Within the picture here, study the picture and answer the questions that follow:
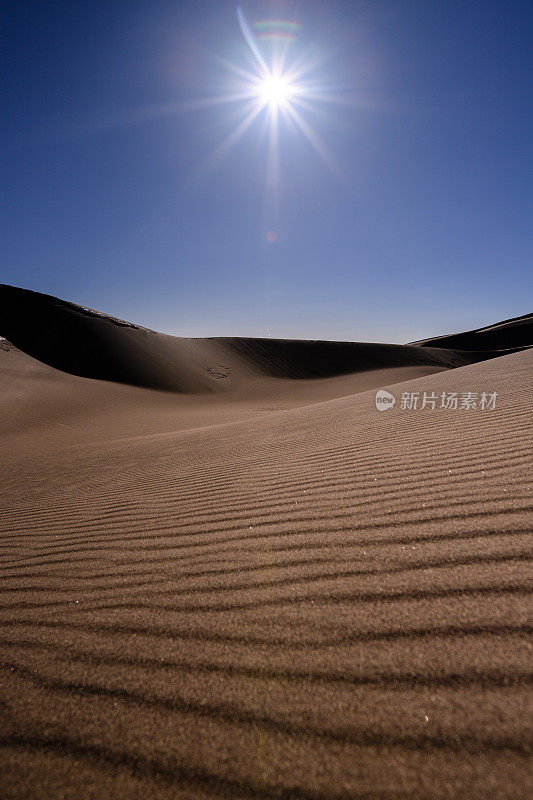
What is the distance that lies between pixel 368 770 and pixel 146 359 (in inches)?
1215

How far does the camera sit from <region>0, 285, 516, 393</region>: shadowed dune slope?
1090 inches

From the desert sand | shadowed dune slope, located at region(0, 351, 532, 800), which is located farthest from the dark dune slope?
shadowed dune slope, located at region(0, 351, 532, 800)

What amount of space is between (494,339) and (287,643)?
73.4 metres

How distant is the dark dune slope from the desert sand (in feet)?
221

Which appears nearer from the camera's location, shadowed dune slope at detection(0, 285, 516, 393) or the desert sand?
the desert sand

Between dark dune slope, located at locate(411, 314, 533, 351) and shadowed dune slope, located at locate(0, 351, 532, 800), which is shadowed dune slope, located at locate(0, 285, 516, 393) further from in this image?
shadowed dune slope, located at locate(0, 351, 532, 800)

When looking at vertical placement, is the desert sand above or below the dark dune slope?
below

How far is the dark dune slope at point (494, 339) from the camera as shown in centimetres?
6219

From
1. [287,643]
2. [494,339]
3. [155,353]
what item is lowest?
[287,643]

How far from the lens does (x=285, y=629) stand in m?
1.75

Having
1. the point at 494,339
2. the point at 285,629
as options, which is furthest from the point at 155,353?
the point at 494,339

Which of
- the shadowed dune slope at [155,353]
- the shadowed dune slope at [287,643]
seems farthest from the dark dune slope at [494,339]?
the shadowed dune slope at [287,643]

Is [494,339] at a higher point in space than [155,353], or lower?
higher

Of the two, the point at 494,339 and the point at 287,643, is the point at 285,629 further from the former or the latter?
the point at 494,339
